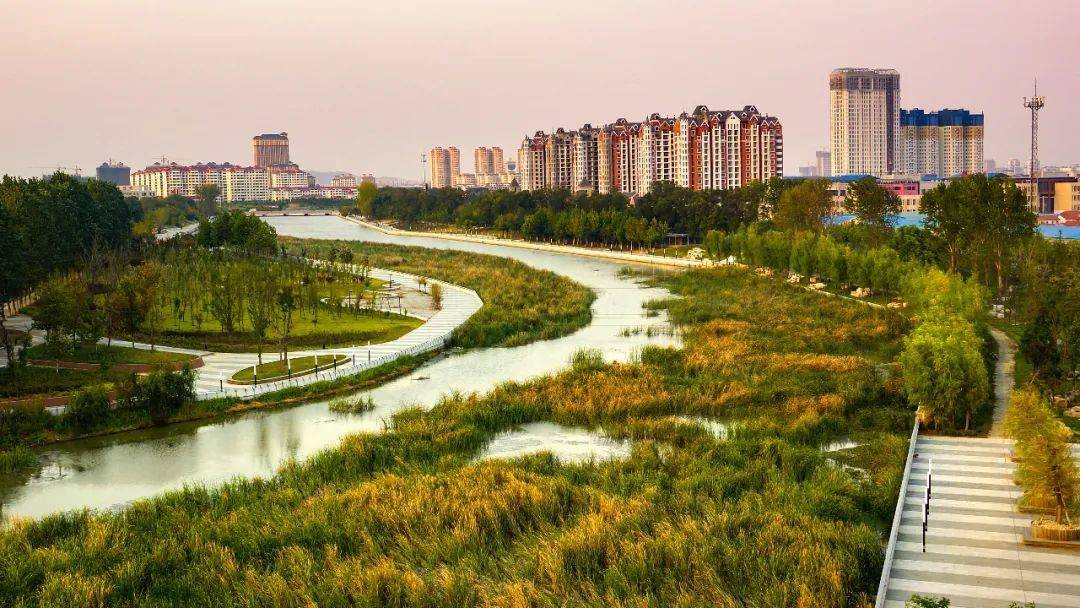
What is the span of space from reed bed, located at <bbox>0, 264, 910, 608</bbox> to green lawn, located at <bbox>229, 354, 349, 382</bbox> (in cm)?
412

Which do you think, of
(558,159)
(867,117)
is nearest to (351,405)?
(558,159)

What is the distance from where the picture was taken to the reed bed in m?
9.10

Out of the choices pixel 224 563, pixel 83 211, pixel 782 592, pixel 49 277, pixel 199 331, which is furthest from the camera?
pixel 83 211

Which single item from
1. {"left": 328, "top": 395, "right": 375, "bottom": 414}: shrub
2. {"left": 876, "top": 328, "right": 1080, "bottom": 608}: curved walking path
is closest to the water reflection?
{"left": 328, "top": 395, "right": 375, "bottom": 414}: shrub

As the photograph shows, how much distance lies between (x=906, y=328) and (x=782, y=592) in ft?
53.5

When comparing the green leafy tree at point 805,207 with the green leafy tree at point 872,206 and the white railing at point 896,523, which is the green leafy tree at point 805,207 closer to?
the green leafy tree at point 872,206

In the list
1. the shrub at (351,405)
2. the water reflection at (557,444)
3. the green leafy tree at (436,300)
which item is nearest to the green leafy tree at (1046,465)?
the water reflection at (557,444)

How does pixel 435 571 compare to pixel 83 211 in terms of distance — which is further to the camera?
pixel 83 211

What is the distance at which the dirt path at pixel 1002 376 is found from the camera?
1412 cm

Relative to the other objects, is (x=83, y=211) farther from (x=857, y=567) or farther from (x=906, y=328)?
(x=857, y=567)

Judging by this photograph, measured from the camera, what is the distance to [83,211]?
3534cm

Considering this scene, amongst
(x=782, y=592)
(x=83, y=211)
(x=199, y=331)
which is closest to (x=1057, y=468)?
(x=782, y=592)

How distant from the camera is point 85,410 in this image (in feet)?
51.3

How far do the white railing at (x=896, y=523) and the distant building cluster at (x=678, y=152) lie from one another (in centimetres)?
5410
